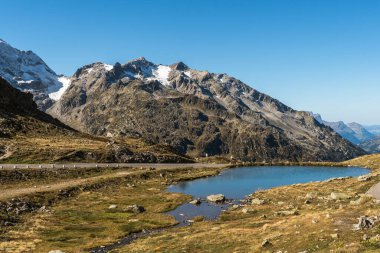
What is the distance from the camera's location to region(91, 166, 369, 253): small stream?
81.9 meters

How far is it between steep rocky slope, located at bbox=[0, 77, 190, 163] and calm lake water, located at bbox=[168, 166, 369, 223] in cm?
3689

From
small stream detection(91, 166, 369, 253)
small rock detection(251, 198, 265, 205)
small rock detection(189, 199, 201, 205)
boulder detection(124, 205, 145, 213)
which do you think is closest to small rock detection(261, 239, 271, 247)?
small stream detection(91, 166, 369, 253)

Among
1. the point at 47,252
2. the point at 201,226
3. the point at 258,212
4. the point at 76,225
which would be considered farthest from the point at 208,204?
the point at 47,252

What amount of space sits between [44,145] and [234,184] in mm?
72375

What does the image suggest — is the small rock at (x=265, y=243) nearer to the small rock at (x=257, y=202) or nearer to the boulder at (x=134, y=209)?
the small rock at (x=257, y=202)

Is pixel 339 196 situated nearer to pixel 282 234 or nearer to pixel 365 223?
pixel 282 234

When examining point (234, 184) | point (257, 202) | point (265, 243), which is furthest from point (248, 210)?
point (234, 184)

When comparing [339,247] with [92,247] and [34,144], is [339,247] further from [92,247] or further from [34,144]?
[34,144]

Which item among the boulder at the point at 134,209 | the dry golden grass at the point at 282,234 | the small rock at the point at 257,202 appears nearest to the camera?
the dry golden grass at the point at 282,234

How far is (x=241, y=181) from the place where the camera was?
13762 cm

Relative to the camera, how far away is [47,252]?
54312 millimetres

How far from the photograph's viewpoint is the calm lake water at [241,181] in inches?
3504

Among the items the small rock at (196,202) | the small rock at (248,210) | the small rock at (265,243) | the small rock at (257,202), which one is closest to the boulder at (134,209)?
the small rock at (196,202)

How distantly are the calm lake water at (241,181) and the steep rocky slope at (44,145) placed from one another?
3689 cm
